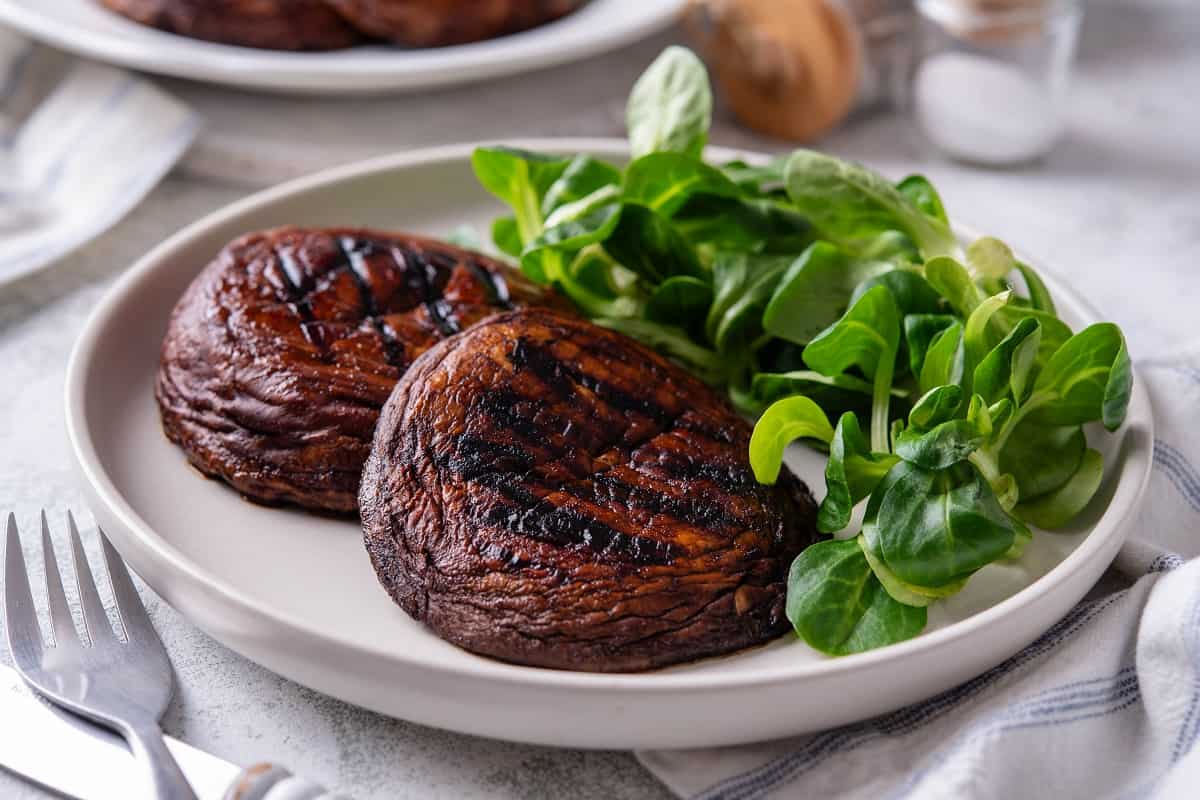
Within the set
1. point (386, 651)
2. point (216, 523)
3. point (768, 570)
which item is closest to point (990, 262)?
point (768, 570)

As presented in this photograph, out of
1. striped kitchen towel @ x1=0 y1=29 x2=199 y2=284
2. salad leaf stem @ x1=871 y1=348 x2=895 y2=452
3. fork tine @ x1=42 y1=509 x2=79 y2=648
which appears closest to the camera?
fork tine @ x1=42 y1=509 x2=79 y2=648

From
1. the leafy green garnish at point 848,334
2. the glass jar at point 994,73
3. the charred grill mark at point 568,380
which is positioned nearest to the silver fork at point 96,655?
the charred grill mark at point 568,380

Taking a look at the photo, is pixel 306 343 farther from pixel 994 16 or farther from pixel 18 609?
pixel 994 16

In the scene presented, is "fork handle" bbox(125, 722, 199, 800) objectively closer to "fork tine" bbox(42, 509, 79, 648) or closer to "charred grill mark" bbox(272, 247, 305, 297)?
"fork tine" bbox(42, 509, 79, 648)

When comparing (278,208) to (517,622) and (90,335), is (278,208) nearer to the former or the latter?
(90,335)

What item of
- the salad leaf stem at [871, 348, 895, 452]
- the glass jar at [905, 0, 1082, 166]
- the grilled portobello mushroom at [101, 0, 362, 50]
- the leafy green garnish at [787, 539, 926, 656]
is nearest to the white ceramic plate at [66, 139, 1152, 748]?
the leafy green garnish at [787, 539, 926, 656]

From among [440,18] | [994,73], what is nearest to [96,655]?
[440,18]
